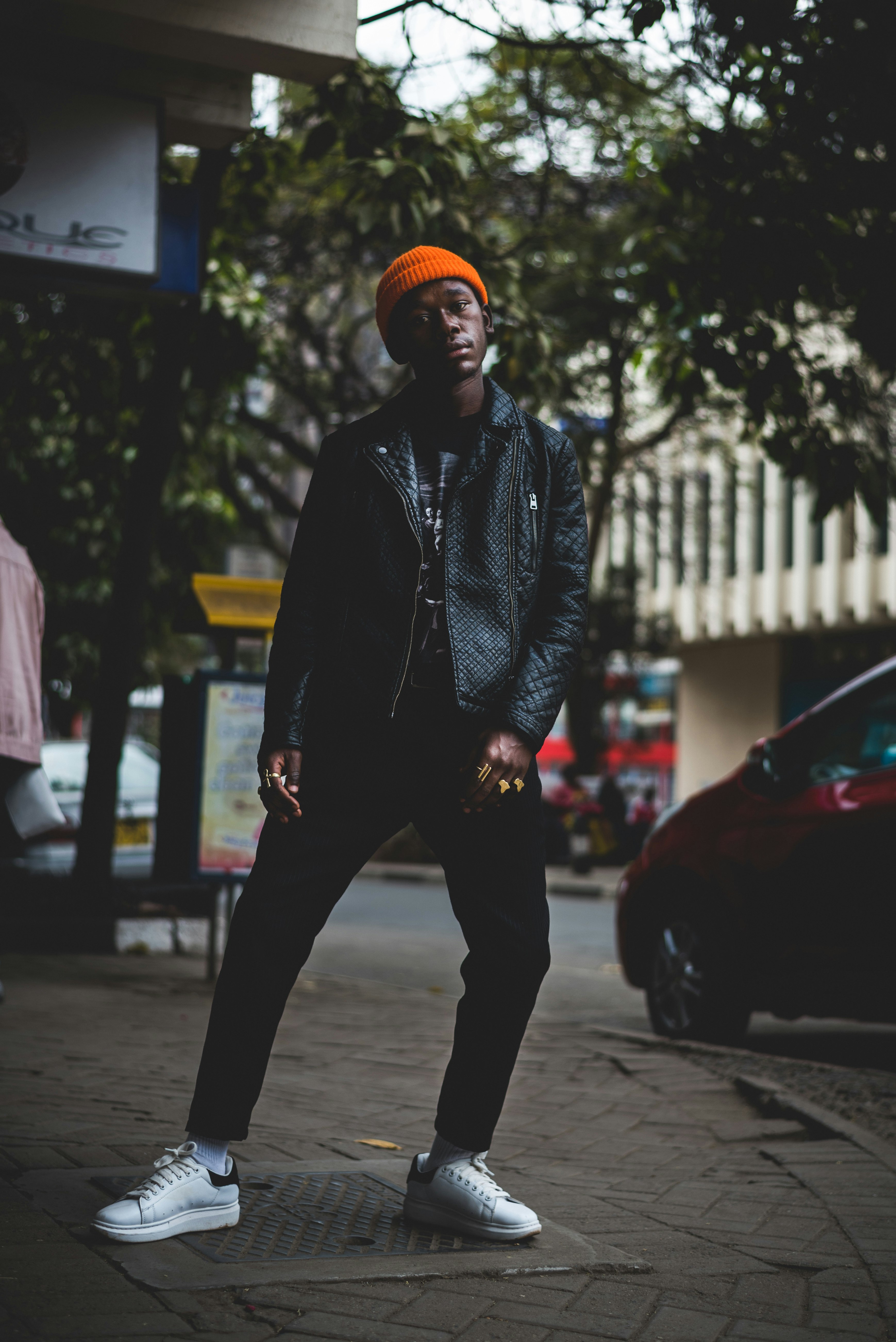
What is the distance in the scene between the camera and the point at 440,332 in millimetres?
3143

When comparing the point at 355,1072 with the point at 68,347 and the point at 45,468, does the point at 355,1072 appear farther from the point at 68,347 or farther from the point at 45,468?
the point at 45,468

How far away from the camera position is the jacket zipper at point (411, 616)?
9.84ft

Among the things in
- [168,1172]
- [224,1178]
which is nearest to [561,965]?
[224,1178]

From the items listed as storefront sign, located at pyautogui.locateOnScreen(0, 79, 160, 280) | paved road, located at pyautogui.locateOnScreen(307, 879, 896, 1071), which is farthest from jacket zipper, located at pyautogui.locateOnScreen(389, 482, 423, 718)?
paved road, located at pyautogui.locateOnScreen(307, 879, 896, 1071)

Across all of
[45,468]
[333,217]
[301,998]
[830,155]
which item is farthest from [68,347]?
[333,217]

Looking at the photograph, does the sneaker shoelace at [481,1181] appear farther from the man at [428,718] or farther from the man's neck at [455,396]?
the man's neck at [455,396]

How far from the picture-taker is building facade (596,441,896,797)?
27.6 metres

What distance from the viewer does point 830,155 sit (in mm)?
6047

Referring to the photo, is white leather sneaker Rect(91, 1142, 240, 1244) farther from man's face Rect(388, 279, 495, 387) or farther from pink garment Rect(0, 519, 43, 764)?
pink garment Rect(0, 519, 43, 764)

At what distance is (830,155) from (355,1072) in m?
4.17

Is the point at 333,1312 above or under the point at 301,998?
above

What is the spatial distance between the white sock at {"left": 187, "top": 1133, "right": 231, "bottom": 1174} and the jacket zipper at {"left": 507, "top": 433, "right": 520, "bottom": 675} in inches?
44.8

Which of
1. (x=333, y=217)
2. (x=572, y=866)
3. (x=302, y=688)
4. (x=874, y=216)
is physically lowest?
(x=572, y=866)

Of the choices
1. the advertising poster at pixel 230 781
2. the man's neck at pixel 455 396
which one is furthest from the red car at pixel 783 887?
the man's neck at pixel 455 396
